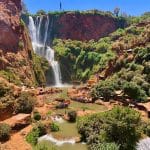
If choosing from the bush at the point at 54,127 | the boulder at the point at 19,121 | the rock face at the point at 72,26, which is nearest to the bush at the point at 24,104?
the boulder at the point at 19,121

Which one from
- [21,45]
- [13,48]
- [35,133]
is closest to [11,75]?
[13,48]

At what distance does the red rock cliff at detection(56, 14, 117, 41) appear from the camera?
107 m

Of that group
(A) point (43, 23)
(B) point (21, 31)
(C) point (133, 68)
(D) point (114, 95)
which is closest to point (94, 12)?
(A) point (43, 23)

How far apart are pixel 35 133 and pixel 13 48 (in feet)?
106

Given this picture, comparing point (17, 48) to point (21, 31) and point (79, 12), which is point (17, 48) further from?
point (79, 12)

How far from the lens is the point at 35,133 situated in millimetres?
31453

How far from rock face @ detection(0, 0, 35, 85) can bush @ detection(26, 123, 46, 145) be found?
22377 mm

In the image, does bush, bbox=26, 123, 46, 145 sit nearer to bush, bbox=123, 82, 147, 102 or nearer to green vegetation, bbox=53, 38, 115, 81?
bush, bbox=123, 82, 147, 102

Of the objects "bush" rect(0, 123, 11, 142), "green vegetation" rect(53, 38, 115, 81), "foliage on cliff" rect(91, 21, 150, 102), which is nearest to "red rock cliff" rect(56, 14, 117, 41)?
"green vegetation" rect(53, 38, 115, 81)

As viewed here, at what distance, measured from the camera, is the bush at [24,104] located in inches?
1464

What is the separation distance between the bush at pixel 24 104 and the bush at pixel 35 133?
520 cm

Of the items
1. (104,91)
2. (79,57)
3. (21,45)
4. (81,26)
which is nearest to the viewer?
(104,91)

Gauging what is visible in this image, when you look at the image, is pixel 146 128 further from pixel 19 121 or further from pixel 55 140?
pixel 19 121

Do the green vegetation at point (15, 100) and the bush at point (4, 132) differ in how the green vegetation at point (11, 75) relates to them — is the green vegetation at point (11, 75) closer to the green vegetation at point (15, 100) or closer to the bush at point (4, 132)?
the green vegetation at point (15, 100)
